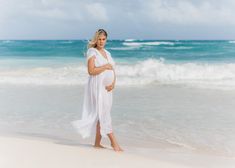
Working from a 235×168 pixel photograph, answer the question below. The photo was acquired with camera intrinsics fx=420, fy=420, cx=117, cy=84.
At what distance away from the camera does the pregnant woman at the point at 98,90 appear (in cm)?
498

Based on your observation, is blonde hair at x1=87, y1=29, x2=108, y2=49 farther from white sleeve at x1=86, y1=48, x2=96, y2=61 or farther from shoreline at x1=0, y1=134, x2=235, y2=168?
shoreline at x1=0, y1=134, x2=235, y2=168

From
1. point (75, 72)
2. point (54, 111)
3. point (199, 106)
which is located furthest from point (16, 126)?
point (75, 72)

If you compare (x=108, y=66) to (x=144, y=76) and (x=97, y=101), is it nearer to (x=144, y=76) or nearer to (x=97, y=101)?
(x=97, y=101)

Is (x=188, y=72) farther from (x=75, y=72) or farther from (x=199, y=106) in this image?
(x=199, y=106)

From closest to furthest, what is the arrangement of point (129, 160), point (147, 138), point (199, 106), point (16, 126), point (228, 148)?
point (129, 160) → point (228, 148) → point (147, 138) → point (16, 126) → point (199, 106)

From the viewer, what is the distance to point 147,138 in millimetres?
6453

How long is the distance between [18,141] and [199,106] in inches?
197

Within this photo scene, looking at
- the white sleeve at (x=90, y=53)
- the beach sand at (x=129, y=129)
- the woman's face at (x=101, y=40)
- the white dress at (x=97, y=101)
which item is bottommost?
the beach sand at (x=129, y=129)

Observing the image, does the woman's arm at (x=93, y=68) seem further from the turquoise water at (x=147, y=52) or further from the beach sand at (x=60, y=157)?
the turquoise water at (x=147, y=52)

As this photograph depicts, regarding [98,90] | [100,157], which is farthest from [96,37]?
[100,157]

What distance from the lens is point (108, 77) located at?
5.06 meters

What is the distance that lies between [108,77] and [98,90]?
0.20 metres

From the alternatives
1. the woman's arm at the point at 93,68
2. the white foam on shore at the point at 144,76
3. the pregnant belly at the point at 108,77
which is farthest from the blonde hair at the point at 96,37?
the white foam on shore at the point at 144,76

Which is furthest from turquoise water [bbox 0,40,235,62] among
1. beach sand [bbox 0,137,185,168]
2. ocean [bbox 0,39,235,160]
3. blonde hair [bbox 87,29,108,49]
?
beach sand [bbox 0,137,185,168]
